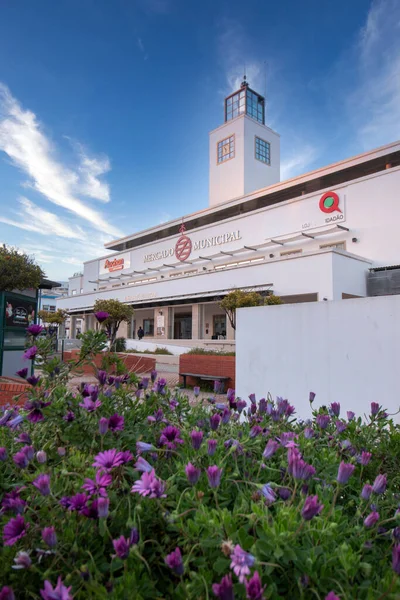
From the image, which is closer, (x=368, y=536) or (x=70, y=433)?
(x=368, y=536)

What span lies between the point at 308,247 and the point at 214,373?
17.3 meters

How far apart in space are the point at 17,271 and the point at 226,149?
3129cm

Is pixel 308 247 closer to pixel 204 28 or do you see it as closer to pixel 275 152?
pixel 204 28

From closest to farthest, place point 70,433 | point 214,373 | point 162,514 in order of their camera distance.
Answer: point 162,514 < point 70,433 < point 214,373

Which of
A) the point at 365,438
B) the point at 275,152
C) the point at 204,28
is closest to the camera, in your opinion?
the point at 365,438

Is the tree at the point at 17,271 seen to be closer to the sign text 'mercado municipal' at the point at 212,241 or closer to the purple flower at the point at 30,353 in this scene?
the purple flower at the point at 30,353

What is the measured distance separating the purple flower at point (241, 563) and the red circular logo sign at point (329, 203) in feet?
81.7

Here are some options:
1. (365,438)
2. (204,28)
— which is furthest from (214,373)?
(204,28)

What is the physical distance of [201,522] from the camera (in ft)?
2.95

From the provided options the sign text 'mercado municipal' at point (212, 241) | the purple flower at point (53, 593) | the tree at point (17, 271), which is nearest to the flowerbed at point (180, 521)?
the purple flower at point (53, 593)

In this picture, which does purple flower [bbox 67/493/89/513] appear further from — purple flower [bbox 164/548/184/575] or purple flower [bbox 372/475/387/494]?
purple flower [bbox 372/475/387/494]

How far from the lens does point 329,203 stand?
2347 centimetres

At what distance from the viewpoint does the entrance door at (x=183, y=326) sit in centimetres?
3647

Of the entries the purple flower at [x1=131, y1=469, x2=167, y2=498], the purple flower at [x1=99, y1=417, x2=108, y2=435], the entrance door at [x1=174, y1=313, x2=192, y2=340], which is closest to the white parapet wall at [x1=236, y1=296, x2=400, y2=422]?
the purple flower at [x1=99, y1=417, x2=108, y2=435]
